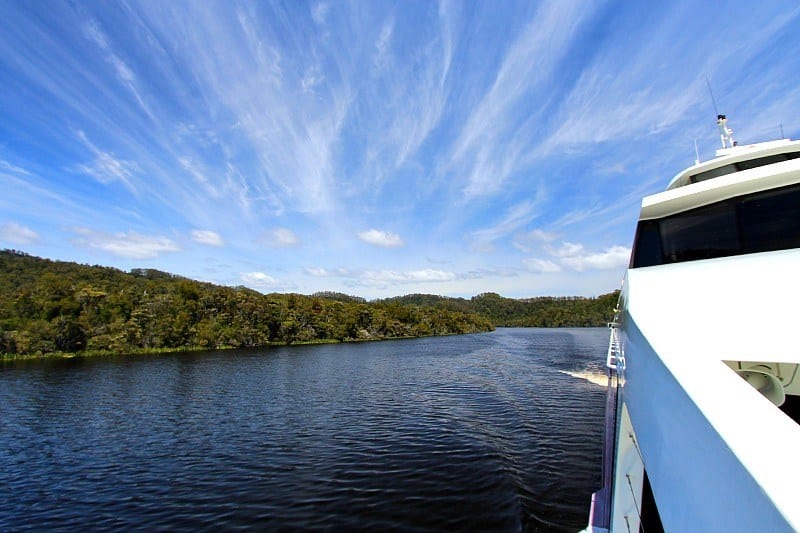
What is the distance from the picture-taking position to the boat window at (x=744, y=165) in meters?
8.37

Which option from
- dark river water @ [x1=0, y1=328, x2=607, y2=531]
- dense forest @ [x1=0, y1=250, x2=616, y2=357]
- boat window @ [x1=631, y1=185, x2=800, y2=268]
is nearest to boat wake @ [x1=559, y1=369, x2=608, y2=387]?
dark river water @ [x1=0, y1=328, x2=607, y2=531]

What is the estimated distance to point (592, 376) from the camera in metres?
34.4

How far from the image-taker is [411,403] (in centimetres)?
2636

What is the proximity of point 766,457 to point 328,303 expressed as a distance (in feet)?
398

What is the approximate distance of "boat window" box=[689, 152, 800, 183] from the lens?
27.5 ft

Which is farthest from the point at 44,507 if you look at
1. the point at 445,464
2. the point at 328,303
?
the point at 328,303

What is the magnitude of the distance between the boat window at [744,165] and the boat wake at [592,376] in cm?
2510

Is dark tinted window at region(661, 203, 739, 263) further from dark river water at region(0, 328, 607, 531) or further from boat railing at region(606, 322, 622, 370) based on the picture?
dark river water at region(0, 328, 607, 531)

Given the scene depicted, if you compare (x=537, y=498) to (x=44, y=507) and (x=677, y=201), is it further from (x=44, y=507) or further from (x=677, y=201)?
(x=44, y=507)

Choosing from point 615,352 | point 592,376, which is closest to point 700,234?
point 615,352

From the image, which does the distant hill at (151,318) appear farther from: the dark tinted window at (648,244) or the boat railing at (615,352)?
the dark tinted window at (648,244)

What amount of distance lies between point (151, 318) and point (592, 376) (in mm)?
82068

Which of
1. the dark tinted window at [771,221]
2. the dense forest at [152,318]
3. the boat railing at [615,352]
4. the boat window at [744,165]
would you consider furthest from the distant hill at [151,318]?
the dark tinted window at [771,221]

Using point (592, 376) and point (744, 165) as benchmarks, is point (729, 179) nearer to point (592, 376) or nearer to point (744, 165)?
point (744, 165)
